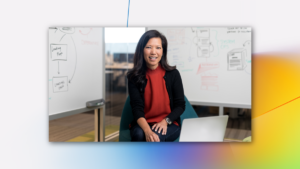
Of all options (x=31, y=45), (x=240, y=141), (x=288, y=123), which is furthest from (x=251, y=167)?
(x=31, y=45)

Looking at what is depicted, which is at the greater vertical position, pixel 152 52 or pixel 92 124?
pixel 152 52

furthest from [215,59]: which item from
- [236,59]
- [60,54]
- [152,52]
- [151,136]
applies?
[60,54]

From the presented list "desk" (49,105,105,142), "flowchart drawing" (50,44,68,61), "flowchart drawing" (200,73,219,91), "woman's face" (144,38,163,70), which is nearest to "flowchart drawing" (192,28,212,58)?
"flowchart drawing" (200,73,219,91)

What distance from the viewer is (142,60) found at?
1966 mm

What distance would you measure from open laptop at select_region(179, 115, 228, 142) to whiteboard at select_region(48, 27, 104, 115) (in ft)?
2.65

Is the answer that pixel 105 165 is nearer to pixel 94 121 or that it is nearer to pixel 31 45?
pixel 94 121

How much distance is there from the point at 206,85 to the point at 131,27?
0.74m

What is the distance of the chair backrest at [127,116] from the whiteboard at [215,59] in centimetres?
14

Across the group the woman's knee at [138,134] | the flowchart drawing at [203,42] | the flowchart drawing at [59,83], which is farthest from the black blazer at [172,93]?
the flowchart drawing at [59,83]

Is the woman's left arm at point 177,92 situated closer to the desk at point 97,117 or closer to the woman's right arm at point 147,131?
the woman's right arm at point 147,131

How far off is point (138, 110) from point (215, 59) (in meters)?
0.71

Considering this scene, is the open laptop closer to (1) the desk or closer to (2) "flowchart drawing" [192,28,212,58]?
(2) "flowchart drawing" [192,28,212,58]

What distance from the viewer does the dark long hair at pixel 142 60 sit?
196 centimetres

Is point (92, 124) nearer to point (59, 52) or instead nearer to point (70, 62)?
point (70, 62)
